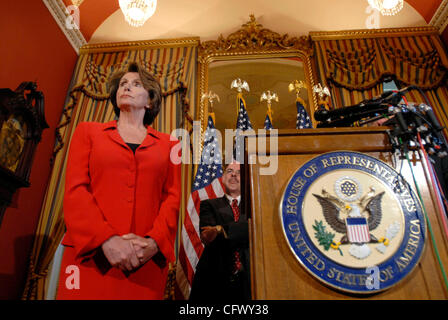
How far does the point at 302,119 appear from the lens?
354cm

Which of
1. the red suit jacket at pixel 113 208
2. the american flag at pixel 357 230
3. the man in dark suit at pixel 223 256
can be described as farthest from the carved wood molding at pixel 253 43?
the american flag at pixel 357 230

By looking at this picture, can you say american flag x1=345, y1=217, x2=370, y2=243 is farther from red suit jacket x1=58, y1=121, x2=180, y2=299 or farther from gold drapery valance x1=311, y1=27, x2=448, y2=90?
gold drapery valance x1=311, y1=27, x2=448, y2=90

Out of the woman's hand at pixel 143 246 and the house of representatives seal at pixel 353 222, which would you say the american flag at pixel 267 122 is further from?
the house of representatives seal at pixel 353 222

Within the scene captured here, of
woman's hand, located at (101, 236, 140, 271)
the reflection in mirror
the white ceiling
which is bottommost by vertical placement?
woman's hand, located at (101, 236, 140, 271)

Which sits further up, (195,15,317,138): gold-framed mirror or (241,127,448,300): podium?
(195,15,317,138): gold-framed mirror

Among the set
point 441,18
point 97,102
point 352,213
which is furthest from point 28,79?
point 441,18

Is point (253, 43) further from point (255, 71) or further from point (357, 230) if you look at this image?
point (357, 230)

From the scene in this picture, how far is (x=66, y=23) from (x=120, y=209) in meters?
4.14

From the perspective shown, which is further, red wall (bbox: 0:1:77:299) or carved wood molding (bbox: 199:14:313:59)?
carved wood molding (bbox: 199:14:313:59)

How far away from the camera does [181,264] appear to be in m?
2.79

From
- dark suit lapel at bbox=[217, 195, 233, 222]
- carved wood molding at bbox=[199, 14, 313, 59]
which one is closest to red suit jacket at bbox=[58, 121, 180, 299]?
dark suit lapel at bbox=[217, 195, 233, 222]

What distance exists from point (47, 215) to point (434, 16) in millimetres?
5920

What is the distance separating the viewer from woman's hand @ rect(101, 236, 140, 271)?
3.49 ft

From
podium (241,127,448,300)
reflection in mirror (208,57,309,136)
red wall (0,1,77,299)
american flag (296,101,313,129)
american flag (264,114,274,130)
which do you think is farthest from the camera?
reflection in mirror (208,57,309,136)
